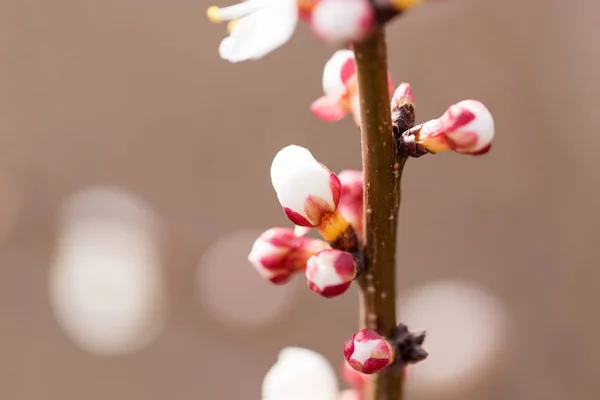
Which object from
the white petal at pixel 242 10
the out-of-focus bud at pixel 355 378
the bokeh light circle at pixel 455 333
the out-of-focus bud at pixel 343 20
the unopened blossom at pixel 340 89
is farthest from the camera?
the bokeh light circle at pixel 455 333

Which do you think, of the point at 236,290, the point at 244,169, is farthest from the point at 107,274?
the point at 244,169

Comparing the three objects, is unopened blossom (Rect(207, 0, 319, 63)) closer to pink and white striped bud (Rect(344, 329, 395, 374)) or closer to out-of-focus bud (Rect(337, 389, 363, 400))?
pink and white striped bud (Rect(344, 329, 395, 374))

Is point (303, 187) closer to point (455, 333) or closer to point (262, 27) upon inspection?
point (262, 27)

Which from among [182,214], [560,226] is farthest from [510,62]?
[182,214]

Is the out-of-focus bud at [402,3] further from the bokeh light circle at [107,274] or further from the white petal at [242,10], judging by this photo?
the bokeh light circle at [107,274]

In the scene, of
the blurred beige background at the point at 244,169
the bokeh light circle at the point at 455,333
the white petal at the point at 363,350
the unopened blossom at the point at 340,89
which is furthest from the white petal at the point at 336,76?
the blurred beige background at the point at 244,169

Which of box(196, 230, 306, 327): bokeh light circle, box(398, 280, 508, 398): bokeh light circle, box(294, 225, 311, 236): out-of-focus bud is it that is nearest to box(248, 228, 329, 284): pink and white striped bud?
box(294, 225, 311, 236): out-of-focus bud
